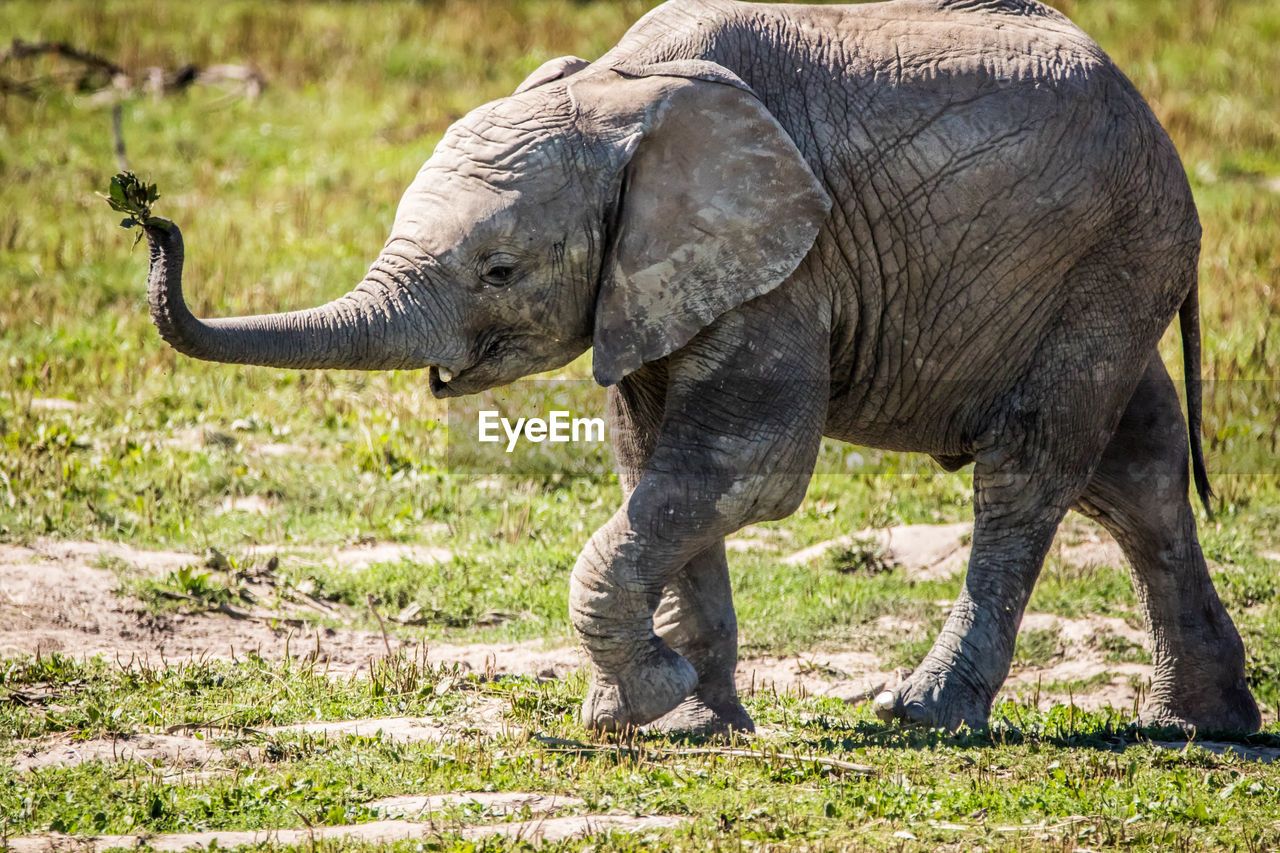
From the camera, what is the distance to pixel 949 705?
6.61 m

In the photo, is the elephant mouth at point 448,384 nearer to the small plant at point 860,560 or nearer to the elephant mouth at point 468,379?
the elephant mouth at point 468,379

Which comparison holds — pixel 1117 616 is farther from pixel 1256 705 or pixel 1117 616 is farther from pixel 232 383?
pixel 232 383

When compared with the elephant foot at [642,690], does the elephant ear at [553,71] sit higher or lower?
higher

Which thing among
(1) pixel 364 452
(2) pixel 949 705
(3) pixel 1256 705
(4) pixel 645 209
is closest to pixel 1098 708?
(3) pixel 1256 705

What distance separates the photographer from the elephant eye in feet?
19.4

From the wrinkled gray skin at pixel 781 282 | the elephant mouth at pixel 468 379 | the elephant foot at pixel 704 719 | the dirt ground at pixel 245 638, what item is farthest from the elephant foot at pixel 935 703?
the elephant mouth at pixel 468 379

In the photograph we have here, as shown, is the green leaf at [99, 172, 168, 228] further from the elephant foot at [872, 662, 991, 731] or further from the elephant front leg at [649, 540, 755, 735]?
the elephant foot at [872, 662, 991, 731]

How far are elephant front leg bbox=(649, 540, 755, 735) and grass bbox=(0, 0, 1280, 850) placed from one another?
301mm

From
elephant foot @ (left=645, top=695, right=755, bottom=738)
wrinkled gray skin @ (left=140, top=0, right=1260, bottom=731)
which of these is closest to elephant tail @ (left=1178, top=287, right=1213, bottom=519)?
wrinkled gray skin @ (left=140, top=0, right=1260, bottom=731)

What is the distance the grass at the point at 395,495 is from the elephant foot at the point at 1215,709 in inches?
19.7

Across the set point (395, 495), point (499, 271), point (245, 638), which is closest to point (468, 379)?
point (499, 271)

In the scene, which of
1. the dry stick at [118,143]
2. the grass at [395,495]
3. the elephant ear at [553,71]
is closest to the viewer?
the grass at [395,495]

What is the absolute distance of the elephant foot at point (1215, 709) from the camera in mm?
7516

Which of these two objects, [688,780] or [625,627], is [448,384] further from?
[688,780]
